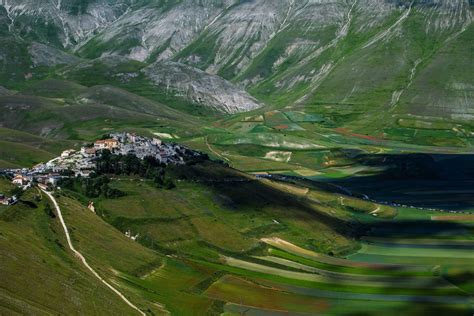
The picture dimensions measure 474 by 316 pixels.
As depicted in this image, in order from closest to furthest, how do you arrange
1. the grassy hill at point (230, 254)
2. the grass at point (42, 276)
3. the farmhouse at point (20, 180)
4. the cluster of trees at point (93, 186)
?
the grass at point (42, 276), the grassy hill at point (230, 254), the farmhouse at point (20, 180), the cluster of trees at point (93, 186)

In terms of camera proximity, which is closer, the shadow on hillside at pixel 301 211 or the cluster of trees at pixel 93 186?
the cluster of trees at pixel 93 186

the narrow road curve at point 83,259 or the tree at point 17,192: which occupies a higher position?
the tree at point 17,192

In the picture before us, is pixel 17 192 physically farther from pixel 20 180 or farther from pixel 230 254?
pixel 230 254

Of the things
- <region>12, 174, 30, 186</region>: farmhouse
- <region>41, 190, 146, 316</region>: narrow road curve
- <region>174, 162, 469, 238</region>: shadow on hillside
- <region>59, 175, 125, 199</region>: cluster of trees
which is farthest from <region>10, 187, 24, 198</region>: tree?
<region>174, 162, 469, 238</region>: shadow on hillside

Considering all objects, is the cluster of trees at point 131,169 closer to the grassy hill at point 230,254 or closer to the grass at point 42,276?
the grassy hill at point 230,254

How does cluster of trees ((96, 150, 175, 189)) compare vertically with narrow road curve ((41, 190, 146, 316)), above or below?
below

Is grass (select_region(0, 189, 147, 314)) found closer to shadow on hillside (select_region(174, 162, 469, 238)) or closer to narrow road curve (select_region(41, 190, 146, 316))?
narrow road curve (select_region(41, 190, 146, 316))

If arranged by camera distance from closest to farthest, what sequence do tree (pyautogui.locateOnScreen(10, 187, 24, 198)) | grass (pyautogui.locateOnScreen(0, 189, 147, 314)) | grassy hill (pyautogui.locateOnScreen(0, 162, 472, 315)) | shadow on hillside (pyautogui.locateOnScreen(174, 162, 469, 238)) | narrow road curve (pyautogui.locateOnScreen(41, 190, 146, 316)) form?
1. grass (pyautogui.locateOnScreen(0, 189, 147, 314))
2. narrow road curve (pyautogui.locateOnScreen(41, 190, 146, 316))
3. grassy hill (pyautogui.locateOnScreen(0, 162, 472, 315))
4. tree (pyautogui.locateOnScreen(10, 187, 24, 198))
5. shadow on hillside (pyautogui.locateOnScreen(174, 162, 469, 238))

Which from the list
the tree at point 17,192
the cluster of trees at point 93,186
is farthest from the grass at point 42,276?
the cluster of trees at point 93,186

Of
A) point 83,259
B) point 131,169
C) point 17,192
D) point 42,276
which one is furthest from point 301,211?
point 42,276
